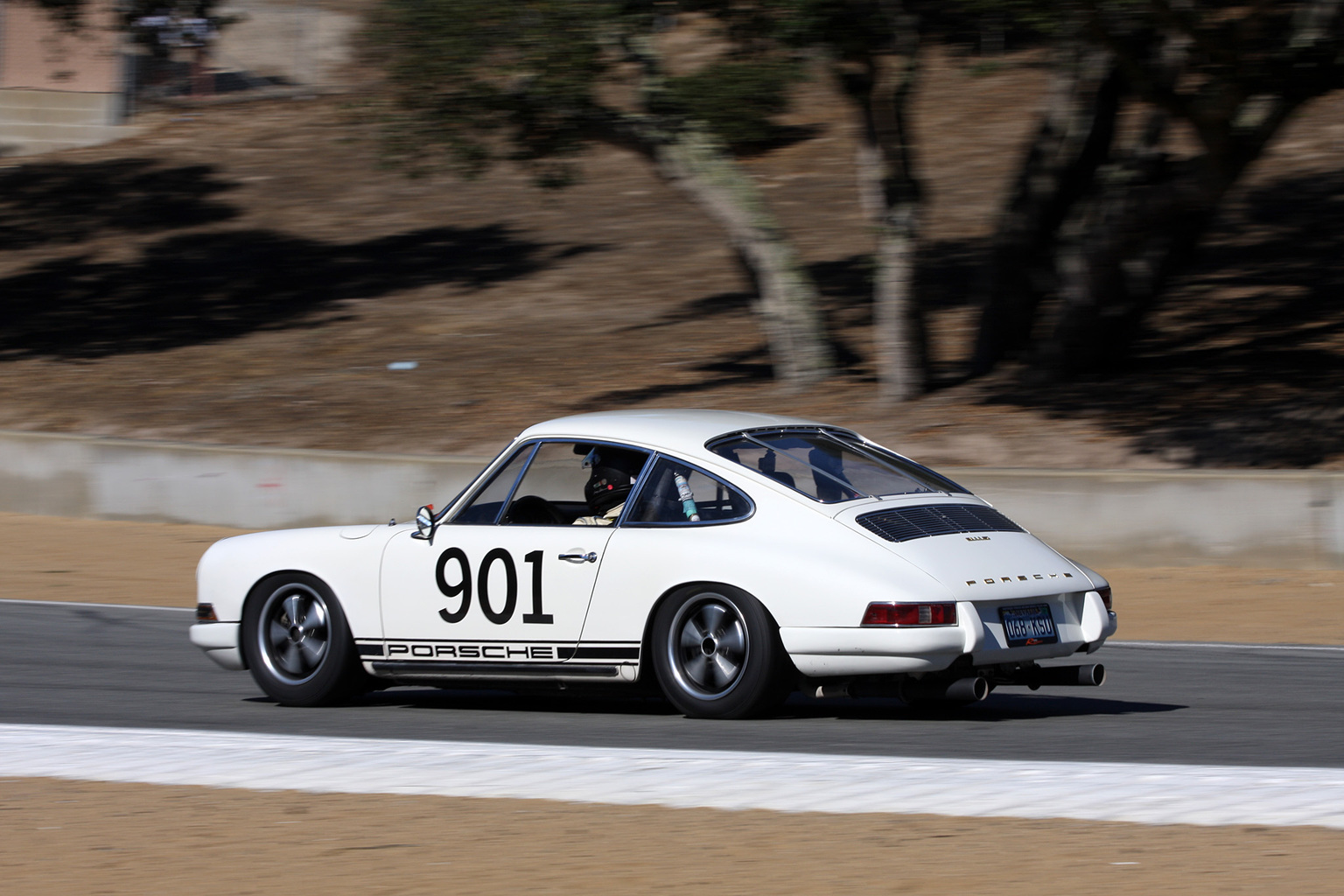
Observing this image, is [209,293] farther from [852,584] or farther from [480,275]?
[852,584]

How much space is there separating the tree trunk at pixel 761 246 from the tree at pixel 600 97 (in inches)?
0.7

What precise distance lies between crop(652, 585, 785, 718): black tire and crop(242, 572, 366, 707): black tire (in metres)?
1.75

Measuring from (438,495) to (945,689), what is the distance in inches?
416

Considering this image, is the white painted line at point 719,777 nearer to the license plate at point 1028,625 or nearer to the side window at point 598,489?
the license plate at point 1028,625

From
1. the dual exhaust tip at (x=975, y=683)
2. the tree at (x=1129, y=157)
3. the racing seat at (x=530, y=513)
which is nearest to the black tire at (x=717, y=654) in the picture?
the dual exhaust tip at (x=975, y=683)

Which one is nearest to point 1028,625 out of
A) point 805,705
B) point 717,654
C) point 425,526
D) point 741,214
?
point 717,654

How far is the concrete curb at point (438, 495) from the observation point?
1462 cm

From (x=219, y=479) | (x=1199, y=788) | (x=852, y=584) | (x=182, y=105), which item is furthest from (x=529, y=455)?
(x=182, y=105)

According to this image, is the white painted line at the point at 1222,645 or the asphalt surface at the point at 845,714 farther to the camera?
the white painted line at the point at 1222,645

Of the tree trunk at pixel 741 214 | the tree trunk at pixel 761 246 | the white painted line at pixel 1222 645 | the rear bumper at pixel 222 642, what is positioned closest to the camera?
Answer: the rear bumper at pixel 222 642

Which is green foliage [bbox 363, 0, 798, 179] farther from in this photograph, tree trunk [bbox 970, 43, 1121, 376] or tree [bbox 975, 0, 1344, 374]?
tree [bbox 975, 0, 1344, 374]

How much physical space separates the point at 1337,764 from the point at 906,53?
13071 millimetres

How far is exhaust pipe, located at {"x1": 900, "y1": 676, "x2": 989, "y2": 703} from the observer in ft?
24.0

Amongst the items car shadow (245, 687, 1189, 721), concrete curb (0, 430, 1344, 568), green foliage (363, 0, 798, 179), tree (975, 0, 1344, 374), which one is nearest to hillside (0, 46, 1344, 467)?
tree (975, 0, 1344, 374)
